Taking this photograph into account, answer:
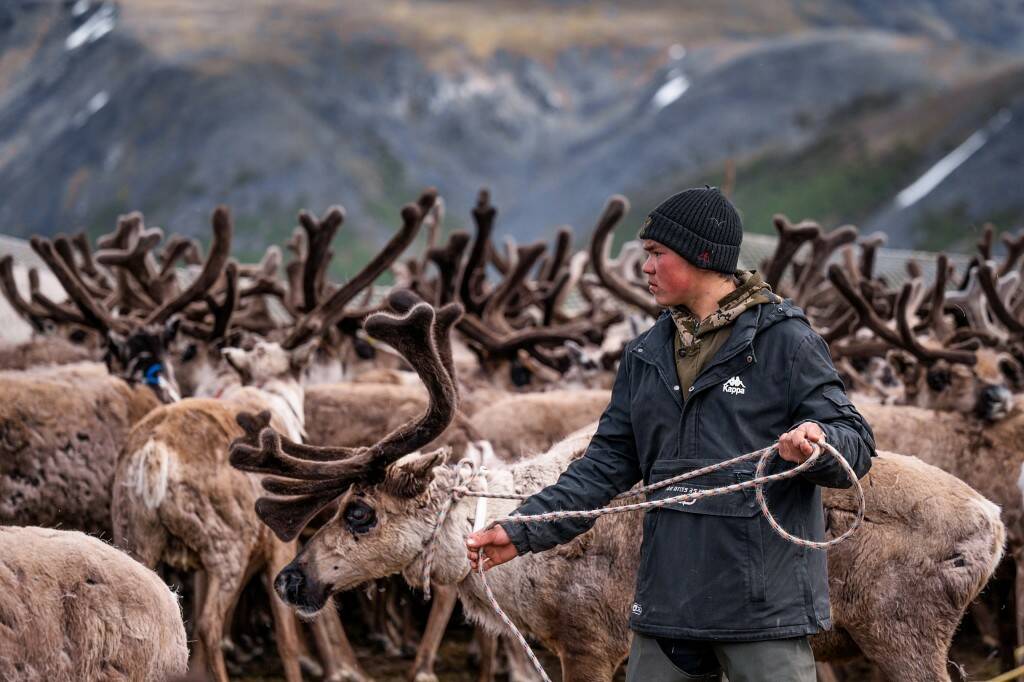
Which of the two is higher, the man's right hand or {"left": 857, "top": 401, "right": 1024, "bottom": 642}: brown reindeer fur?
the man's right hand

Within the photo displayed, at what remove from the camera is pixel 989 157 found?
129 ft

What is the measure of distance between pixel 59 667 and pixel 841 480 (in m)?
2.09

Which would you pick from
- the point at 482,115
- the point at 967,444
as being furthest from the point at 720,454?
the point at 482,115

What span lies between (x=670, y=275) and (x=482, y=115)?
46506 mm

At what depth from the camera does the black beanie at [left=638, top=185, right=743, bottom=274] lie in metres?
3.21

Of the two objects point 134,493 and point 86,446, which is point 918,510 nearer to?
point 134,493

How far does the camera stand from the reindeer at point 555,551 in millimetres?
3939

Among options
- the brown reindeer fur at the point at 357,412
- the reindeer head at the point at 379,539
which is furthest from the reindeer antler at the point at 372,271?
the reindeer head at the point at 379,539

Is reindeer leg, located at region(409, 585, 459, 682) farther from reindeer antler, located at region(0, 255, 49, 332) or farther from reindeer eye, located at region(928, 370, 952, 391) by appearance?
reindeer antler, located at region(0, 255, 49, 332)

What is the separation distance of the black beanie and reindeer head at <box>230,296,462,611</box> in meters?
0.89

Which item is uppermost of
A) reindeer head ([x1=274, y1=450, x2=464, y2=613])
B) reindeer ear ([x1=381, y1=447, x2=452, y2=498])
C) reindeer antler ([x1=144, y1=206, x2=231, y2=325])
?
reindeer ear ([x1=381, y1=447, x2=452, y2=498])

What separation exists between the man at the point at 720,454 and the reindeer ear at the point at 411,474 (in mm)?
562

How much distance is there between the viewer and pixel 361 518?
396 cm

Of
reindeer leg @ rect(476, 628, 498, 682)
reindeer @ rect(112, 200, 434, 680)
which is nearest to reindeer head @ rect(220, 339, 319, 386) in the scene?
reindeer @ rect(112, 200, 434, 680)
